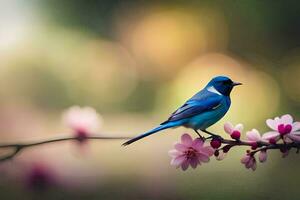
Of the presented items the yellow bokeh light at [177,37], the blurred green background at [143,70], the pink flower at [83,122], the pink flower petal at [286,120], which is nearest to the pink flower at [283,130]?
the pink flower petal at [286,120]

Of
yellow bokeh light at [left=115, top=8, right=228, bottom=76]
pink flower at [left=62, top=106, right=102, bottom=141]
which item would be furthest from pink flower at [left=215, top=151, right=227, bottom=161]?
yellow bokeh light at [left=115, top=8, right=228, bottom=76]

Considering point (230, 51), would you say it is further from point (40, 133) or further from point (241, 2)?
point (40, 133)

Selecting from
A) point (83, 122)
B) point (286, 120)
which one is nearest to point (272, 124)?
point (286, 120)

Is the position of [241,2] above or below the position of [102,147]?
above

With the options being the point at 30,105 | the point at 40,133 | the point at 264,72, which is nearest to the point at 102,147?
the point at 40,133

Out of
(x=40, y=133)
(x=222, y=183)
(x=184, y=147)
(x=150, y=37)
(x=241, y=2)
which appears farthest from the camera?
(x=150, y=37)
